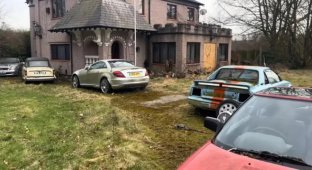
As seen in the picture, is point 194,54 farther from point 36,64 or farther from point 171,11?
point 36,64

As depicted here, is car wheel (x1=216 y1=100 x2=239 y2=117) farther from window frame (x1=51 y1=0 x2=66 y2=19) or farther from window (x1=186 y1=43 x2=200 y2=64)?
window frame (x1=51 y1=0 x2=66 y2=19)

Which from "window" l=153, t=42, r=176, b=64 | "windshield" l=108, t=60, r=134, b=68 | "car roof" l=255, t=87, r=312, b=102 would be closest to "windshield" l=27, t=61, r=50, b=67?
"windshield" l=108, t=60, r=134, b=68

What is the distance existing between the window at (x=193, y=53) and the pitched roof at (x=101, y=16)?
10.2 ft

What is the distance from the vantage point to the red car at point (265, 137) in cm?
323

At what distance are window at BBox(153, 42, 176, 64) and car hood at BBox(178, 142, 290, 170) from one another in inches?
746

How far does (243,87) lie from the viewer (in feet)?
28.5

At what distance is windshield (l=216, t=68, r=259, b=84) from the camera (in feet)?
31.4

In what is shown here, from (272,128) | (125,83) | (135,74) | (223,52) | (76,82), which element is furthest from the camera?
(223,52)

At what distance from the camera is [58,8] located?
24.0 meters

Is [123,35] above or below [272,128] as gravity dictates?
above

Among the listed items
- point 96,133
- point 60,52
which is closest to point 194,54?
point 60,52

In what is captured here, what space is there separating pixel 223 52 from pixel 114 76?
15874 millimetres

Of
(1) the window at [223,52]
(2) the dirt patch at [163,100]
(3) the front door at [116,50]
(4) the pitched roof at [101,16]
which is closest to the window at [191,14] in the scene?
(1) the window at [223,52]

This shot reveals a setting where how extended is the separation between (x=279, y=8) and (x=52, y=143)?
28.5 m
